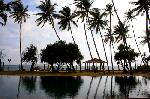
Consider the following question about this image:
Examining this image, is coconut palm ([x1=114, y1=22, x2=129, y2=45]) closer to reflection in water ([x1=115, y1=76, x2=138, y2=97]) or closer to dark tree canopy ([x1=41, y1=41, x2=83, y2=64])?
dark tree canopy ([x1=41, y1=41, x2=83, y2=64])

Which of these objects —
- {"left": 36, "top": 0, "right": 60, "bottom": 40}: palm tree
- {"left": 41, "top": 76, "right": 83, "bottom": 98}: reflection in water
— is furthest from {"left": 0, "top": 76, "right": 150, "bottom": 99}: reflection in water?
{"left": 36, "top": 0, "right": 60, "bottom": 40}: palm tree

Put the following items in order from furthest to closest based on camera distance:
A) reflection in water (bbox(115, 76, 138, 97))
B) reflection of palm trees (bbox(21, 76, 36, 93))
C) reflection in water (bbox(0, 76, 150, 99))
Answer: reflection of palm trees (bbox(21, 76, 36, 93))
reflection in water (bbox(115, 76, 138, 97))
reflection in water (bbox(0, 76, 150, 99))

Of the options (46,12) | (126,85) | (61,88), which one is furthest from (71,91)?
(46,12)

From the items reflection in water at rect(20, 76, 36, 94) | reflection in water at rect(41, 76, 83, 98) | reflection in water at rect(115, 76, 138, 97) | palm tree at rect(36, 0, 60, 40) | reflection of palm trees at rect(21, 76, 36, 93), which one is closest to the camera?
reflection in water at rect(41, 76, 83, 98)

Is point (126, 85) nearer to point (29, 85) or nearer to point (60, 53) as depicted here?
point (29, 85)

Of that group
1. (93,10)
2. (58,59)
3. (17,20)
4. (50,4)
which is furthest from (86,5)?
(17,20)

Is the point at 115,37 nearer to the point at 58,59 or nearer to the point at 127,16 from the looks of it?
the point at 127,16

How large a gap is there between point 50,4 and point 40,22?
4.67m

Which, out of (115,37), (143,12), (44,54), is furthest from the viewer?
(115,37)

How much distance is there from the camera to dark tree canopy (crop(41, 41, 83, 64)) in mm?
70938

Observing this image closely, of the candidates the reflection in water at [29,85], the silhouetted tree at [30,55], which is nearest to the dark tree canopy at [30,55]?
the silhouetted tree at [30,55]

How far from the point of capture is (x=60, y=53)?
233ft

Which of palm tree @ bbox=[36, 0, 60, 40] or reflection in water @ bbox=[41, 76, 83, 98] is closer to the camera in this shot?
reflection in water @ bbox=[41, 76, 83, 98]

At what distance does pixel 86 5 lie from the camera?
68312 mm
